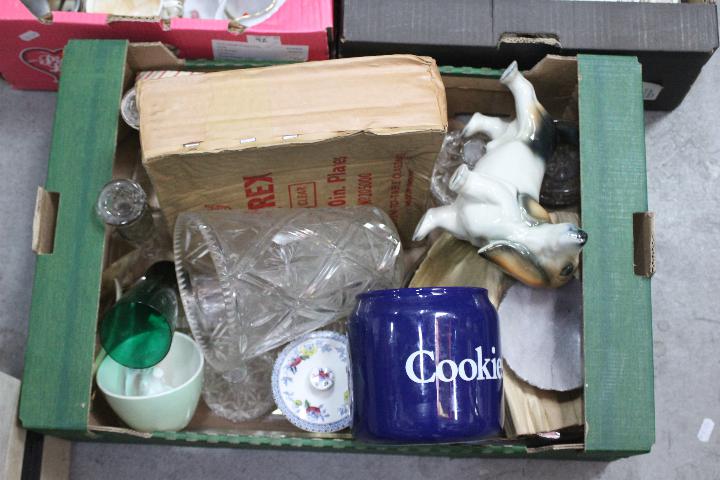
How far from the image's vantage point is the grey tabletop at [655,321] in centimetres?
106

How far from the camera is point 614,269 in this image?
33.4 inches

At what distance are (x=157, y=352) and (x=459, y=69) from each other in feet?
1.62

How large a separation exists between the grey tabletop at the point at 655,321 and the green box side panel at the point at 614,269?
26 centimetres

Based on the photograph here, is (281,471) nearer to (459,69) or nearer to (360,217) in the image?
(360,217)

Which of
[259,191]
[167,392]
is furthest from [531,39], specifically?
[167,392]

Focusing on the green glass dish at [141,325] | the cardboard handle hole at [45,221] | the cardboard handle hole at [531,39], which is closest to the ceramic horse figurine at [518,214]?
the cardboard handle hole at [531,39]

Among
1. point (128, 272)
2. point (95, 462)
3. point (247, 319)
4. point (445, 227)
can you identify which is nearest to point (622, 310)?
point (445, 227)

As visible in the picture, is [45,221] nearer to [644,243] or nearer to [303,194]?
[303,194]

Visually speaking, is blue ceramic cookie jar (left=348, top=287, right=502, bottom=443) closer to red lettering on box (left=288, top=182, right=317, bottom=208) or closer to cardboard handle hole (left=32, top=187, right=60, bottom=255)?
red lettering on box (left=288, top=182, right=317, bottom=208)

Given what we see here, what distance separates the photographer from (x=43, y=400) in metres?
0.84

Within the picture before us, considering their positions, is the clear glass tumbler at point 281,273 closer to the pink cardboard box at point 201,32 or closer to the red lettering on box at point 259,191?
the red lettering on box at point 259,191

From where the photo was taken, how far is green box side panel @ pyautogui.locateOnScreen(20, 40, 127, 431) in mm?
840

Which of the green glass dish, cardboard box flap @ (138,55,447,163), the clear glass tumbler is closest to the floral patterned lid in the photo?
the clear glass tumbler

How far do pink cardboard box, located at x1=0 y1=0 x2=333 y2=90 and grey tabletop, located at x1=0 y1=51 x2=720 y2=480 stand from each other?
226mm
